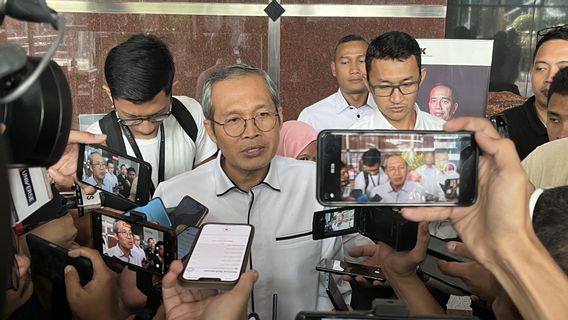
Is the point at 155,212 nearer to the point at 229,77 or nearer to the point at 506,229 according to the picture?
the point at 229,77

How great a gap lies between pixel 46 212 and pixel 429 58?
2188 mm

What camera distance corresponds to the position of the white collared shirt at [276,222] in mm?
1596

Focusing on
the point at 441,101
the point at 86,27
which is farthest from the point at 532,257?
the point at 86,27

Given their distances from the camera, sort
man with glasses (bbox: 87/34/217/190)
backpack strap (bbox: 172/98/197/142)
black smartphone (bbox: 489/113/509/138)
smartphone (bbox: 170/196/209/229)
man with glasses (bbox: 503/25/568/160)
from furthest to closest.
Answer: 1. man with glasses (bbox: 503/25/568/160)
2. black smartphone (bbox: 489/113/509/138)
3. backpack strap (bbox: 172/98/197/142)
4. man with glasses (bbox: 87/34/217/190)
5. smartphone (bbox: 170/196/209/229)

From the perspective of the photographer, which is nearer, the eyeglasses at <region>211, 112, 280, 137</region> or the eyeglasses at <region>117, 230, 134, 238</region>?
the eyeglasses at <region>117, 230, 134, 238</region>

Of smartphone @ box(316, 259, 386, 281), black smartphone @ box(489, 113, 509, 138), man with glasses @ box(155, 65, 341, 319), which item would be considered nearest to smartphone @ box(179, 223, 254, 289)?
smartphone @ box(316, 259, 386, 281)

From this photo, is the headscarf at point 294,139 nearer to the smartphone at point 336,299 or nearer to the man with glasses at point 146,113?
the man with glasses at point 146,113

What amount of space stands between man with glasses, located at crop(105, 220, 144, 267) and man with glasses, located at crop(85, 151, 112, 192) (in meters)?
0.26

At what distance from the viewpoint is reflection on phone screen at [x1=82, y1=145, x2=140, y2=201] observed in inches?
55.3

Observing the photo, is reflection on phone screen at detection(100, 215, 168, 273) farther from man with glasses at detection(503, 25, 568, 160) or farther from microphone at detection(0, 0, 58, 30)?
man with glasses at detection(503, 25, 568, 160)

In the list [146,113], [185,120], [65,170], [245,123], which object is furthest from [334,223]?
[185,120]

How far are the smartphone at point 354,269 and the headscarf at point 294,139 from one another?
0.92 meters

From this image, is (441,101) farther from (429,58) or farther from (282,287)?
(282,287)

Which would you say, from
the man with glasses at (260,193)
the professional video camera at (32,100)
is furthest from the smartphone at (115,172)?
the professional video camera at (32,100)
